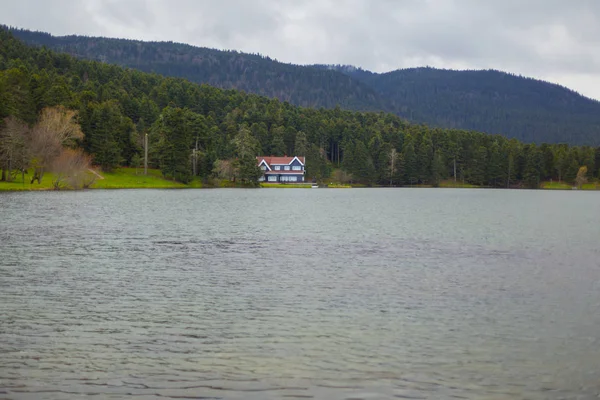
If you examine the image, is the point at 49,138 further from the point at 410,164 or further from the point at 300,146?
the point at 410,164

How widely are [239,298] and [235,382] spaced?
26.8ft

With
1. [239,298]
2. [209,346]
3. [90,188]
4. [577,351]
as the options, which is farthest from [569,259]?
[90,188]

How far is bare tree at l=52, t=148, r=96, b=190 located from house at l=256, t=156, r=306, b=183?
7936 cm

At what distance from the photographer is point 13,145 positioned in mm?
89500

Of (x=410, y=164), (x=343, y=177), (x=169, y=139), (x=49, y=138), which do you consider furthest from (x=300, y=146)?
(x=49, y=138)

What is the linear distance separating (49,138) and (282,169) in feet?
304

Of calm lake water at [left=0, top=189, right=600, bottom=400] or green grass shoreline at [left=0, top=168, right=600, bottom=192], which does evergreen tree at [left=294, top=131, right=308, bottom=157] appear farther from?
calm lake water at [left=0, top=189, right=600, bottom=400]

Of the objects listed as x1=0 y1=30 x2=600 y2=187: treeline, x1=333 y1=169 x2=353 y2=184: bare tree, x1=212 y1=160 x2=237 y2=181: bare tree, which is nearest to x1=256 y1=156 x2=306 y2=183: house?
x1=0 y1=30 x2=600 y2=187: treeline

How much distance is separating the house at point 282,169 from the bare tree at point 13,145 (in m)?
92.1

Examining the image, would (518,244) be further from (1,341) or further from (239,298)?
(1,341)

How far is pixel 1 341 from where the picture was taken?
576 inches

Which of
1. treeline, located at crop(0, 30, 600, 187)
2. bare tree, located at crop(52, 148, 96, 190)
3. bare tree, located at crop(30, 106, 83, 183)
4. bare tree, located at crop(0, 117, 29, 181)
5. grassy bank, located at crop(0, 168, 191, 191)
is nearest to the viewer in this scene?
bare tree, located at crop(0, 117, 29, 181)

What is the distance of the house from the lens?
591ft

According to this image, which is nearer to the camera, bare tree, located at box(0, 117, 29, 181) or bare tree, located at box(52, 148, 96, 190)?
bare tree, located at box(0, 117, 29, 181)
